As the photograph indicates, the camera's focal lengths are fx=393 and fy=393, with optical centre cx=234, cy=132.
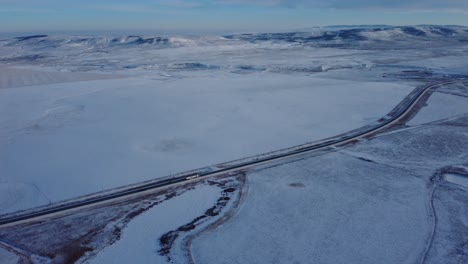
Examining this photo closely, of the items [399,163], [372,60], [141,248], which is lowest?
[141,248]

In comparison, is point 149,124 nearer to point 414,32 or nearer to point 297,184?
point 297,184

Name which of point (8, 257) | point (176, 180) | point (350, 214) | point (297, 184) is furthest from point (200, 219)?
point (8, 257)

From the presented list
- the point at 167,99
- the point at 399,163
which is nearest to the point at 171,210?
the point at 399,163

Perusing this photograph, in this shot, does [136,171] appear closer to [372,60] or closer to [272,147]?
[272,147]

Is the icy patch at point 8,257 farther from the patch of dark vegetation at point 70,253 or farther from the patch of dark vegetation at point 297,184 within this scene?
the patch of dark vegetation at point 297,184

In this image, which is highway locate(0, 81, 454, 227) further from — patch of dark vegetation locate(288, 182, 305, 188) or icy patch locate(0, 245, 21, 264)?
patch of dark vegetation locate(288, 182, 305, 188)

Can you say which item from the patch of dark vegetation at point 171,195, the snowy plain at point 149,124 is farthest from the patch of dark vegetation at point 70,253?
the patch of dark vegetation at point 171,195

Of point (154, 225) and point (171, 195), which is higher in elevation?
point (171, 195)

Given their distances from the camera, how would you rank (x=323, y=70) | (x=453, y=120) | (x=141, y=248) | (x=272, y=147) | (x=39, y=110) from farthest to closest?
(x=323, y=70) → (x=39, y=110) → (x=453, y=120) → (x=272, y=147) → (x=141, y=248)
